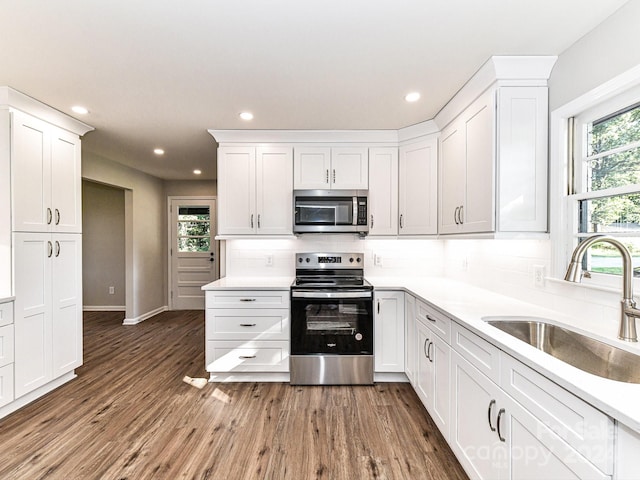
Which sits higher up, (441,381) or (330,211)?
(330,211)

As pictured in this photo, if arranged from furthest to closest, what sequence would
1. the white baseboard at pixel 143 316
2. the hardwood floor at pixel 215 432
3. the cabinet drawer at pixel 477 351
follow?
1. the white baseboard at pixel 143 316
2. the hardwood floor at pixel 215 432
3. the cabinet drawer at pixel 477 351

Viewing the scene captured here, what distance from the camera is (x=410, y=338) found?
8.58ft

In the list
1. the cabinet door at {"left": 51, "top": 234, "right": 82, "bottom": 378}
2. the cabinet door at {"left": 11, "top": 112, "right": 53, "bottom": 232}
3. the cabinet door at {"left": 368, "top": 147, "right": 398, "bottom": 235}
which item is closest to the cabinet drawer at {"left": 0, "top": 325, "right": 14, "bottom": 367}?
the cabinet door at {"left": 51, "top": 234, "right": 82, "bottom": 378}

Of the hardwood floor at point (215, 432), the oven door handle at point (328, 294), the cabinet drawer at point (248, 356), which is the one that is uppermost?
the oven door handle at point (328, 294)

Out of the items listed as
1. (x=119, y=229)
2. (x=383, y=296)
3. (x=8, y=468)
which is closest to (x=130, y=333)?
(x=119, y=229)

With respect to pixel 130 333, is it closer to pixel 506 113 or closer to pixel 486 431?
pixel 486 431

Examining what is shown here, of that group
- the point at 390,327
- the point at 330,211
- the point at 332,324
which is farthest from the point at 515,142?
the point at 332,324

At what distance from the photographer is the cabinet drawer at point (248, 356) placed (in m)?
2.76

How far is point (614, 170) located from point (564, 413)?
1274 mm

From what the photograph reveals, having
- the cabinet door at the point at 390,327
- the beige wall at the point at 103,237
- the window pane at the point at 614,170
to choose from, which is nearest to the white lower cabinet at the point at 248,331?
the cabinet door at the point at 390,327

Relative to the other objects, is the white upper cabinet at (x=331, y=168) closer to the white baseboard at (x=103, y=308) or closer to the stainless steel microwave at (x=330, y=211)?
the stainless steel microwave at (x=330, y=211)

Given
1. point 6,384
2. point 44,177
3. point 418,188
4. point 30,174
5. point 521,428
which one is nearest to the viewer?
point 521,428

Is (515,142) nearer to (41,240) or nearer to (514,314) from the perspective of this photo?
(514,314)

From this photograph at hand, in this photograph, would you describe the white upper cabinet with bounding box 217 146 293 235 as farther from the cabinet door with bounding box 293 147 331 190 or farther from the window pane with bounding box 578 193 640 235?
the window pane with bounding box 578 193 640 235
